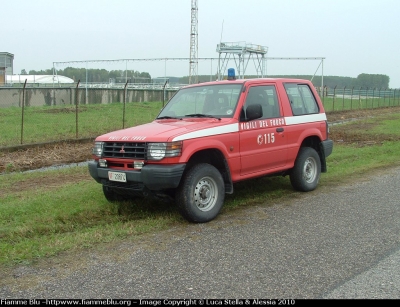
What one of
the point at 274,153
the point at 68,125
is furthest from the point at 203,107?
the point at 68,125

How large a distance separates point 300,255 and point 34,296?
8.65ft

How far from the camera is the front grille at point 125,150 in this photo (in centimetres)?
610

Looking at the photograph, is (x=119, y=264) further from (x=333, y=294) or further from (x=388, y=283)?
(x=388, y=283)

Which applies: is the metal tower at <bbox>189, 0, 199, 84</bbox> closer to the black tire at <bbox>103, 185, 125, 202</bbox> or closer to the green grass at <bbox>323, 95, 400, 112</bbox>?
the green grass at <bbox>323, 95, 400, 112</bbox>

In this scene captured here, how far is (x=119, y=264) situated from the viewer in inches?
186

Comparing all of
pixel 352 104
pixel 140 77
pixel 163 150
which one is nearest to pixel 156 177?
pixel 163 150

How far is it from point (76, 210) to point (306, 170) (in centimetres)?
397

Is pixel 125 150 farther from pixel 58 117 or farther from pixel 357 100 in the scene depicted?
pixel 357 100

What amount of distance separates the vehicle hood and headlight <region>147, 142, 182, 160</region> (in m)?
0.06

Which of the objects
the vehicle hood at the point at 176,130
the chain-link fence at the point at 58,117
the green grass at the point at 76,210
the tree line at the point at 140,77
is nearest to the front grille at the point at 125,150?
the vehicle hood at the point at 176,130

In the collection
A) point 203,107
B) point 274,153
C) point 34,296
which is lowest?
point 34,296

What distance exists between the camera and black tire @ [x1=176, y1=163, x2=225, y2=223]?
241 inches

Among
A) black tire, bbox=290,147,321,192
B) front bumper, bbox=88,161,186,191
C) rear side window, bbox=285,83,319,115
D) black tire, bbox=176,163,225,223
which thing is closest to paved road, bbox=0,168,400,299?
black tire, bbox=176,163,225,223

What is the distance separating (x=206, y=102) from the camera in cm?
734
